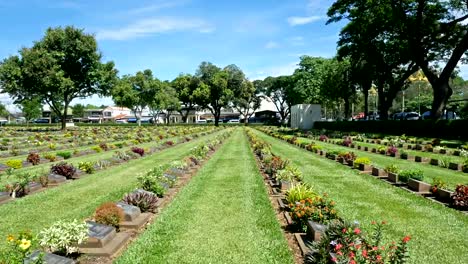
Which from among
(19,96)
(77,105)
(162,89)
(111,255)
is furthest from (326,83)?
(77,105)

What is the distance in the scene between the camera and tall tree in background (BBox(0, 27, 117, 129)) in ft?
159

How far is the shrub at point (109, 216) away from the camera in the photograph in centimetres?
745

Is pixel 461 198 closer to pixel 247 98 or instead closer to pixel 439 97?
pixel 439 97

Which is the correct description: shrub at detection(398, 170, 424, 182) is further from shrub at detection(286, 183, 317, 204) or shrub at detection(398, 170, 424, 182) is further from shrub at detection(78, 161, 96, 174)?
shrub at detection(78, 161, 96, 174)

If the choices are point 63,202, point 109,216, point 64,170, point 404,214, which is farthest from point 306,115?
point 109,216

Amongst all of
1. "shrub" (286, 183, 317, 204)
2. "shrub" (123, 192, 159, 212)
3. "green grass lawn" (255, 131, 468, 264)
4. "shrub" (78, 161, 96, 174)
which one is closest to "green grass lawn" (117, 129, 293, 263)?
"shrub" (123, 192, 159, 212)

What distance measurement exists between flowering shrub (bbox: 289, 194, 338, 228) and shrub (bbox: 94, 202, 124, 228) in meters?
3.45

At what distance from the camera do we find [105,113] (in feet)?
501

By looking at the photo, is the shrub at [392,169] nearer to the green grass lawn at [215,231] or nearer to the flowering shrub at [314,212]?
the green grass lawn at [215,231]

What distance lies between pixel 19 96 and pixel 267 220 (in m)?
56.0

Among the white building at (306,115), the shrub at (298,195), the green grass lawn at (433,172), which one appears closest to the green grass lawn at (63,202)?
the shrub at (298,195)

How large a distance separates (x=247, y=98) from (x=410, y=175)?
8690 centimetres

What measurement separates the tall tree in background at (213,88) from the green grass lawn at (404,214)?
71749 mm

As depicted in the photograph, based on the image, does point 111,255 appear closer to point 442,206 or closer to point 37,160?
point 442,206
